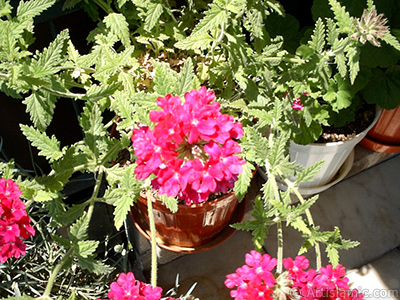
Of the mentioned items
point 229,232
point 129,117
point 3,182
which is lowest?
point 229,232

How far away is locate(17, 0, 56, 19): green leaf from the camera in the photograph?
39.5 inches

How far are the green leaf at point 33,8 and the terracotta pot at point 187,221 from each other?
23.7 inches

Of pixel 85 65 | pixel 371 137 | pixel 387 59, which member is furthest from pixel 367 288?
pixel 85 65

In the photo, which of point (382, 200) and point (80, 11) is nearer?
point (80, 11)

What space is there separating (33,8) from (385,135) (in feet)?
4.95

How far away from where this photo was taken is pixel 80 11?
1.50 meters

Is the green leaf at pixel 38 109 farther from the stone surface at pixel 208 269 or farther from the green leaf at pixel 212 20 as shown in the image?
the stone surface at pixel 208 269

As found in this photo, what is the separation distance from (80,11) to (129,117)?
25.4 inches

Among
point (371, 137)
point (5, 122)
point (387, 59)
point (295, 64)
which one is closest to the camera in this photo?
point (295, 64)

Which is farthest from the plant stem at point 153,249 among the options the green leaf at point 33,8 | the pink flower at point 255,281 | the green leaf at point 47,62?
the green leaf at point 33,8

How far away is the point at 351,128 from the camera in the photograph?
1.68 m

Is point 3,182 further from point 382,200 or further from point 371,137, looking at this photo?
point 382,200

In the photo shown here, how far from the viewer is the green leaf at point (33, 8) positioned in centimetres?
100

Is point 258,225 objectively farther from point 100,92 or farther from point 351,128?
point 351,128
